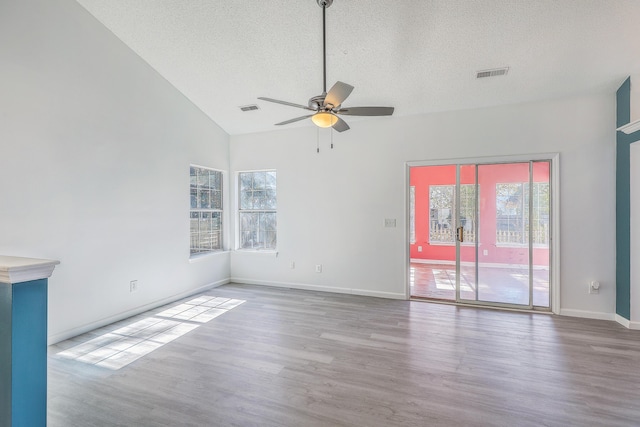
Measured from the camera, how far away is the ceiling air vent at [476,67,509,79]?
11.7 ft

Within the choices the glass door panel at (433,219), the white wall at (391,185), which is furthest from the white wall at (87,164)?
the glass door panel at (433,219)

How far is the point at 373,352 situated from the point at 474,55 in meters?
3.38

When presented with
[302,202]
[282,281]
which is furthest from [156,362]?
[302,202]

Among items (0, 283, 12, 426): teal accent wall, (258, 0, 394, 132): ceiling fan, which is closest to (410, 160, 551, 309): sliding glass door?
(258, 0, 394, 132): ceiling fan

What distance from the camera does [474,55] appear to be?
3.40m

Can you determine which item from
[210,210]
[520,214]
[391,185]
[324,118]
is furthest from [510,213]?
[210,210]

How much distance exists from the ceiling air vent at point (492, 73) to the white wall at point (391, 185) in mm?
758

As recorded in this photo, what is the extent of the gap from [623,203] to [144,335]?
5888 mm

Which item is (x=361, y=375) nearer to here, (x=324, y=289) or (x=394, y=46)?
(x=324, y=289)

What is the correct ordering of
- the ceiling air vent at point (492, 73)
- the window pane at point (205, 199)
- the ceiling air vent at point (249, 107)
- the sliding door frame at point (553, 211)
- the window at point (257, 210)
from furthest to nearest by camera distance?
the window at point (257, 210), the window pane at point (205, 199), the ceiling air vent at point (249, 107), the sliding door frame at point (553, 211), the ceiling air vent at point (492, 73)

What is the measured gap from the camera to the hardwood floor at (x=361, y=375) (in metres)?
2.10

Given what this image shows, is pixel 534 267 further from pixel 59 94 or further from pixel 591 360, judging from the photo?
pixel 59 94

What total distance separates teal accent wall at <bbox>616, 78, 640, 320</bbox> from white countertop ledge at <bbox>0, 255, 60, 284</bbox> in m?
5.54

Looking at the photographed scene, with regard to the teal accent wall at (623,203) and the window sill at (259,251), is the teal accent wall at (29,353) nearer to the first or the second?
the window sill at (259,251)
